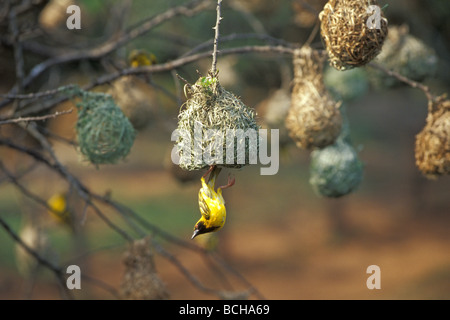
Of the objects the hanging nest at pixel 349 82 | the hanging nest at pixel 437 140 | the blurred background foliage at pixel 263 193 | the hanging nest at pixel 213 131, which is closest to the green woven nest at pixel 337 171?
the blurred background foliage at pixel 263 193

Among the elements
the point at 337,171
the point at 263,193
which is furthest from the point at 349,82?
the point at 263,193

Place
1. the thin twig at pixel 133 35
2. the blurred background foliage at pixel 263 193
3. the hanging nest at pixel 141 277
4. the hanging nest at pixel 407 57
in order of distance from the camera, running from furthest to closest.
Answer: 1. the blurred background foliage at pixel 263 193
2. the hanging nest at pixel 407 57
3. the thin twig at pixel 133 35
4. the hanging nest at pixel 141 277

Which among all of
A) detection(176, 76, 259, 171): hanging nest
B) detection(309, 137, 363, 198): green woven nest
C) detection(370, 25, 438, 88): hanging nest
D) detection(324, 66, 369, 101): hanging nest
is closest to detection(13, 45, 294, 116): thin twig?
detection(176, 76, 259, 171): hanging nest

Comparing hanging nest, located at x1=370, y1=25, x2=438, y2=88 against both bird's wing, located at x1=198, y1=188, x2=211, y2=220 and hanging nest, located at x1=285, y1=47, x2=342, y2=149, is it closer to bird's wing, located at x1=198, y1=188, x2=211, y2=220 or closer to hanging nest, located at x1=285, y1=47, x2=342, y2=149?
hanging nest, located at x1=285, y1=47, x2=342, y2=149

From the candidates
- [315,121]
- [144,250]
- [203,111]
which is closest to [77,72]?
[144,250]

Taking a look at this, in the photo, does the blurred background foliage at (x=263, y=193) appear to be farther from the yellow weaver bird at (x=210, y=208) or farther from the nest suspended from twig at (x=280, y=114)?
the yellow weaver bird at (x=210, y=208)

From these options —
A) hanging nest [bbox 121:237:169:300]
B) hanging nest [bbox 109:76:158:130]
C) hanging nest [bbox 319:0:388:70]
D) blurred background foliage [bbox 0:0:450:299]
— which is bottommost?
hanging nest [bbox 121:237:169:300]
